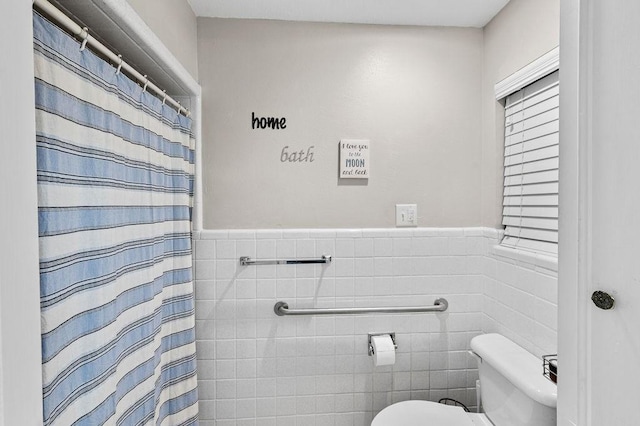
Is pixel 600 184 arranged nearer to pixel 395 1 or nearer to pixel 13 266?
pixel 13 266

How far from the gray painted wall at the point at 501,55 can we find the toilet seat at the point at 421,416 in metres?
0.91

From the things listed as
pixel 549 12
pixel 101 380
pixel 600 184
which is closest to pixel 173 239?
pixel 101 380

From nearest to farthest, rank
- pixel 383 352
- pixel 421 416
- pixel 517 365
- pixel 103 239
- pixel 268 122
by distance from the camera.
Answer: pixel 103 239, pixel 517 365, pixel 421 416, pixel 383 352, pixel 268 122

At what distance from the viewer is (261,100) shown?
Result: 1969 millimetres

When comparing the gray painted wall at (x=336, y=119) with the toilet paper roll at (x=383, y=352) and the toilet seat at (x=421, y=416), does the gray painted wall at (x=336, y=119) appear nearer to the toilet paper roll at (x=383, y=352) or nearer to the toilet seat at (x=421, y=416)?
the toilet paper roll at (x=383, y=352)

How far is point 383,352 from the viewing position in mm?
1857

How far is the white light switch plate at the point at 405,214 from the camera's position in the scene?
6.66ft

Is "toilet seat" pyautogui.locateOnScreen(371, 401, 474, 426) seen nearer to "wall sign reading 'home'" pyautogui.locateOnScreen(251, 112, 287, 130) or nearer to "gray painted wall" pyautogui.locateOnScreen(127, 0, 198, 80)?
"wall sign reading 'home'" pyautogui.locateOnScreen(251, 112, 287, 130)

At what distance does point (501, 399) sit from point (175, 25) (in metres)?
2.00

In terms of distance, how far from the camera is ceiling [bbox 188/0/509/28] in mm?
1817

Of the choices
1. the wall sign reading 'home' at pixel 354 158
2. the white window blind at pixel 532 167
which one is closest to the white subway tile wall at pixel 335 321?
the white window blind at pixel 532 167

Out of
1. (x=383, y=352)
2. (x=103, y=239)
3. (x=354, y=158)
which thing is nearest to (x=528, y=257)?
(x=383, y=352)

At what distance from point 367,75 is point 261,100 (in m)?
0.56

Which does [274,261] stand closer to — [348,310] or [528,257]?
[348,310]
